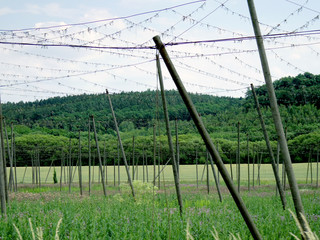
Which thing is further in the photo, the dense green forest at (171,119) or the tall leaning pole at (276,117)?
the dense green forest at (171,119)

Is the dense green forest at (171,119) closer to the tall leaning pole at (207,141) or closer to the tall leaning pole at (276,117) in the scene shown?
the tall leaning pole at (276,117)

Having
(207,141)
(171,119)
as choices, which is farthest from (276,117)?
(171,119)

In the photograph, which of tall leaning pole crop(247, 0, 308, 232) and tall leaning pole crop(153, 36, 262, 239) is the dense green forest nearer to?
tall leaning pole crop(247, 0, 308, 232)

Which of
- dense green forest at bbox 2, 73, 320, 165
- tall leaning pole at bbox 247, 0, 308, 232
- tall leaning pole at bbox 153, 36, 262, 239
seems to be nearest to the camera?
tall leaning pole at bbox 153, 36, 262, 239

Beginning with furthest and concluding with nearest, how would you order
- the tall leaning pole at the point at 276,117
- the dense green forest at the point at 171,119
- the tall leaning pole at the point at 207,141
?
the dense green forest at the point at 171,119 → the tall leaning pole at the point at 276,117 → the tall leaning pole at the point at 207,141

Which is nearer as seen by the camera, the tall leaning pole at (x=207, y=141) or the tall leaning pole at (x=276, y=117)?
the tall leaning pole at (x=207, y=141)

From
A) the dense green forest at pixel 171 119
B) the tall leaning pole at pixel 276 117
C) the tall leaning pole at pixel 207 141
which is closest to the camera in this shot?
the tall leaning pole at pixel 207 141

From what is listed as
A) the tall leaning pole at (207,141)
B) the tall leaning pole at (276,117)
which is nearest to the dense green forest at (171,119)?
the tall leaning pole at (276,117)

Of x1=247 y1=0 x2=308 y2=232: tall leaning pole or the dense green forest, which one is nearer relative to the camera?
x1=247 y1=0 x2=308 y2=232: tall leaning pole

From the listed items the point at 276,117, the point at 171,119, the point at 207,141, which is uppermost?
the point at 171,119

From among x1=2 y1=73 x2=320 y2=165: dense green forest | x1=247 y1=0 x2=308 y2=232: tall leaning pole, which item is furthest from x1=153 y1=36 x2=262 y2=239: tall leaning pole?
x1=2 y1=73 x2=320 y2=165: dense green forest

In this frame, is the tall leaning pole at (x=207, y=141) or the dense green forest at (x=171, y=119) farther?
the dense green forest at (x=171, y=119)

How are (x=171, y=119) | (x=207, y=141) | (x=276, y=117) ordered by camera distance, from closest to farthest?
(x=207, y=141)
(x=276, y=117)
(x=171, y=119)

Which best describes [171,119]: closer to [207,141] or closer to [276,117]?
[276,117]
